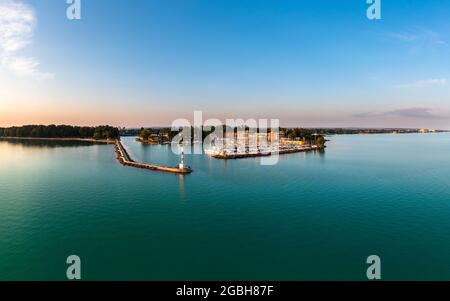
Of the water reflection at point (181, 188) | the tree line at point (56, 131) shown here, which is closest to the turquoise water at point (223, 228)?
the water reflection at point (181, 188)

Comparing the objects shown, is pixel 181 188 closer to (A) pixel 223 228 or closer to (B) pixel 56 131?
(A) pixel 223 228

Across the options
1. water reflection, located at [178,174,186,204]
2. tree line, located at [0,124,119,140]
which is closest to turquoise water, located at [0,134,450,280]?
water reflection, located at [178,174,186,204]

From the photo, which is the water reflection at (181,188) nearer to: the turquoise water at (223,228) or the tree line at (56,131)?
the turquoise water at (223,228)

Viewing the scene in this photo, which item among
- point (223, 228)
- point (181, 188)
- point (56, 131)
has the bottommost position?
point (223, 228)

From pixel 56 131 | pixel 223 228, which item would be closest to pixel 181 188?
pixel 223 228

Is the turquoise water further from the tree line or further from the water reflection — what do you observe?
the tree line

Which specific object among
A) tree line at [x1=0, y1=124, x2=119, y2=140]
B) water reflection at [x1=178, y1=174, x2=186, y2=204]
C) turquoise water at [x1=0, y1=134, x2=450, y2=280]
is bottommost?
turquoise water at [x1=0, y1=134, x2=450, y2=280]

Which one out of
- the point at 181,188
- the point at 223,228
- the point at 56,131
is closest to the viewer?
the point at 223,228
